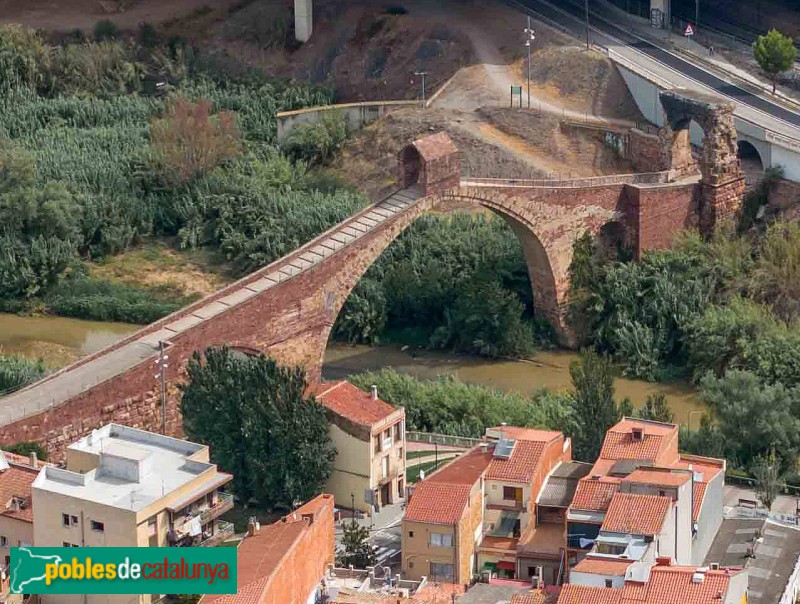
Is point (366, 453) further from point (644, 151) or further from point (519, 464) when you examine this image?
point (644, 151)

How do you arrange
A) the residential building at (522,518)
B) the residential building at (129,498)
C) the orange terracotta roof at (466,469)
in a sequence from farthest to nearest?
the orange terracotta roof at (466,469), the residential building at (522,518), the residential building at (129,498)

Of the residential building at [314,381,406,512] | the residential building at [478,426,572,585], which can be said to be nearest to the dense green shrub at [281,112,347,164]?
the residential building at [314,381,406,512]

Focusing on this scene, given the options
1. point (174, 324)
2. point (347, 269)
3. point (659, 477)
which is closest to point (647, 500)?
point (659, 477)

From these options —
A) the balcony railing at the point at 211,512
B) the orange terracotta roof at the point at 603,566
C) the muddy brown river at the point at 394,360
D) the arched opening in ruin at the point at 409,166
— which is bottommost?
the muddy brown river at the point at 394,360

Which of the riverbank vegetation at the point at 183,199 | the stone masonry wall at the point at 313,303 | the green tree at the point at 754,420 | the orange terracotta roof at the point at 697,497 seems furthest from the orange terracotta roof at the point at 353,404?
the riverbank vegetation at the point at 183,199

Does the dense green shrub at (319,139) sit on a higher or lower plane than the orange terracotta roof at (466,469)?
higher

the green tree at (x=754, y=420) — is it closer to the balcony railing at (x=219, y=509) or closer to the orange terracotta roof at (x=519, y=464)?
the orange terracotta roof at (x=519, y=464)

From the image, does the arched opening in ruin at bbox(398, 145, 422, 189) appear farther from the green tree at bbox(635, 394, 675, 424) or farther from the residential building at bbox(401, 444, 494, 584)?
the residential building at bbox(401, 444, 494, 584)
